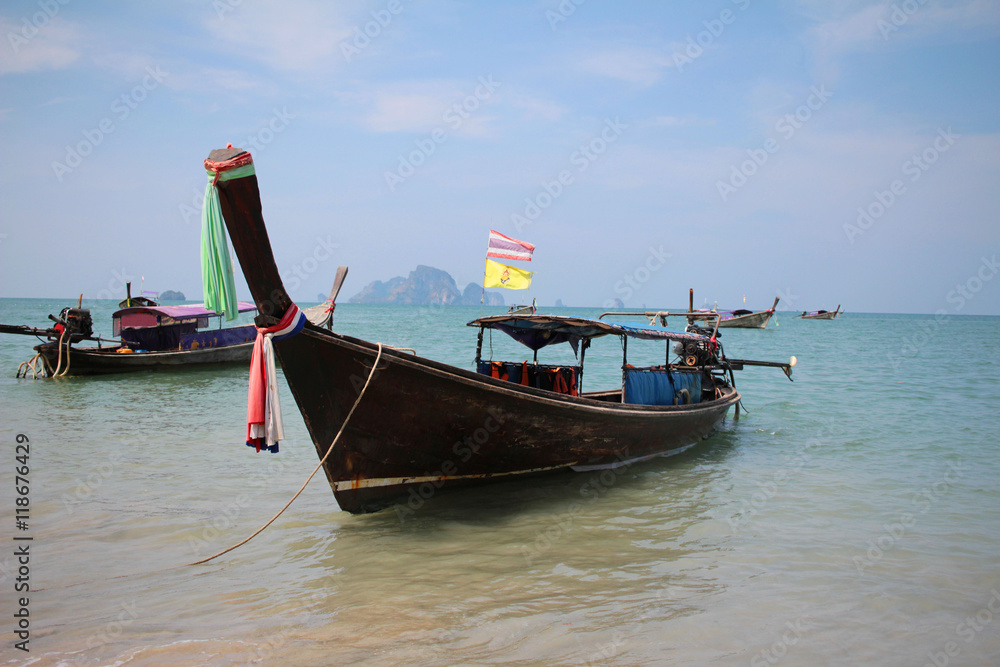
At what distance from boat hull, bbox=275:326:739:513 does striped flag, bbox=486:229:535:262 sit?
4259 mm

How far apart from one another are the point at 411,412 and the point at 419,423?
0.17 m

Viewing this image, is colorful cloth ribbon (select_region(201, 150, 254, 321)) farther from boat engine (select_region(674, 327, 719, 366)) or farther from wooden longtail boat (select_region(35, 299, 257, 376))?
wooden longtail boat (select_region(35, 299, 257, 376))

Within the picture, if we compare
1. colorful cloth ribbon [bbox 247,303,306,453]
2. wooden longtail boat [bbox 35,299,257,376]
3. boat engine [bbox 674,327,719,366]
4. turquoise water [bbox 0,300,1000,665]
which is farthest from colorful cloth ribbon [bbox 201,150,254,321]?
A: wooden longtail boat [bbox 35,299,257,376]

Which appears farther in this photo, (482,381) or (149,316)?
(149,316)

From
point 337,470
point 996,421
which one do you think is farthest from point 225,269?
point 996,421

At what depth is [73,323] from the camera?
1894 cm

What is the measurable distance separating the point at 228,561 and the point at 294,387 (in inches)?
63.1

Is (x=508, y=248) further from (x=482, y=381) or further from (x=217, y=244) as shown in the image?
(x=217, y=244)

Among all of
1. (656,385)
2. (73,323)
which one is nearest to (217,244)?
(656,385)

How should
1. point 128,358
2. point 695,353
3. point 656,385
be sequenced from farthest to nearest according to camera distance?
point 128,358 → point 695,353 → point 656,385

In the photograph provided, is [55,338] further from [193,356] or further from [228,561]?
[228,561]

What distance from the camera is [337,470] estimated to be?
612 centimetres

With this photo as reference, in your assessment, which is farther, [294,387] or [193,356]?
[193,356]

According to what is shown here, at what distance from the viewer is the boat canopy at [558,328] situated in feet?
26.7
